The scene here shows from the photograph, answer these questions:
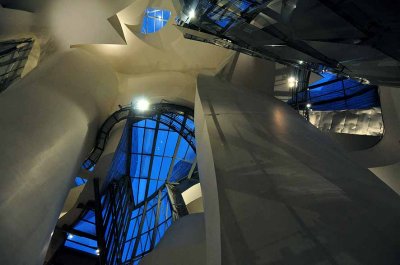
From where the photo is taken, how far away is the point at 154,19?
61.0 ft

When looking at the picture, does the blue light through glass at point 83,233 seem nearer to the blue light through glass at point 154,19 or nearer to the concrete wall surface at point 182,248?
the concrete wall surface at point 182,248

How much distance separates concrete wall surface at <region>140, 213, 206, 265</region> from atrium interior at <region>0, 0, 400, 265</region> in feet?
0.18

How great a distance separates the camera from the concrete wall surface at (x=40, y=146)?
7.80 m

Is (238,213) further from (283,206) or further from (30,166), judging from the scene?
(30,166)

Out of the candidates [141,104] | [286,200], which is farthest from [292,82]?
[286,200]

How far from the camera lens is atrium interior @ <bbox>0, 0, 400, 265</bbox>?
389 centimetres

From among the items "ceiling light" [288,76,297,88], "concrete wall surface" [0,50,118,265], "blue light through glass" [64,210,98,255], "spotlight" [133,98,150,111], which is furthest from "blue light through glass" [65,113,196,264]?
"ceiling light" [288,76,297,88]

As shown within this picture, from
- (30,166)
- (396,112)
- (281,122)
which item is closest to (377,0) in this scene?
(281,122)

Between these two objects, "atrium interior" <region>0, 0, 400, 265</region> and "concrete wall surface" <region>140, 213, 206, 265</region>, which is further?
"concrete wall surface" <region>140, 213, 206, 265</region>

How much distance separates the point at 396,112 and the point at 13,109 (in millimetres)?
16143

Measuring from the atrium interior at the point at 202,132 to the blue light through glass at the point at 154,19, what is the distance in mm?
95

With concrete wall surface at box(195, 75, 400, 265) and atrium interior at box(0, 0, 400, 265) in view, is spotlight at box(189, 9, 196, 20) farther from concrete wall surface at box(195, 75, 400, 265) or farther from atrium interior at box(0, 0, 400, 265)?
concrete wall surface at box(195, 75, 400, 265)

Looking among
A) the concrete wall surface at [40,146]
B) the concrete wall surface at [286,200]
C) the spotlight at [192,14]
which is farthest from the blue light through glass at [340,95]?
the concrete wall surface at [40,146]

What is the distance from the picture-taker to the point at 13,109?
9438 mm
